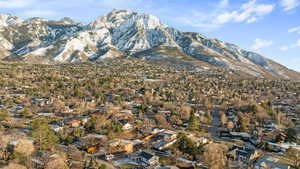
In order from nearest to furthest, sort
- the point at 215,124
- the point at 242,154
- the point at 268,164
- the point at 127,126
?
the point at 268,164
the point at 242,154
the point at 127,126
the point at 215,124

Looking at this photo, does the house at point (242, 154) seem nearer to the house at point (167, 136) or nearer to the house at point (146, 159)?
the house at point (167, 136)

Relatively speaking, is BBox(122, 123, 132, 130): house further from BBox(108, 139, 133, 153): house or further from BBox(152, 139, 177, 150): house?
BBox(152, 139, 177, 150): house

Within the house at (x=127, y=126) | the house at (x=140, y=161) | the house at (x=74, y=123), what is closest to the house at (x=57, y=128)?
the house at (x=74, y=123)

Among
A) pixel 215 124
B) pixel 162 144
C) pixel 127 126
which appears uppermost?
pixel 127 126

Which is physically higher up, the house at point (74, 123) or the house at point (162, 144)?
the house at point (74, 123)

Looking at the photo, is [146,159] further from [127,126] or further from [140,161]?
[127,126]

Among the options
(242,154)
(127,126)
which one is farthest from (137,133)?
(242,154)

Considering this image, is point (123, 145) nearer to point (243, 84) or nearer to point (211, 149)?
point (211, 149)

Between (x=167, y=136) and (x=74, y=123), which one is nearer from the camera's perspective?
(x=167, y=136)
